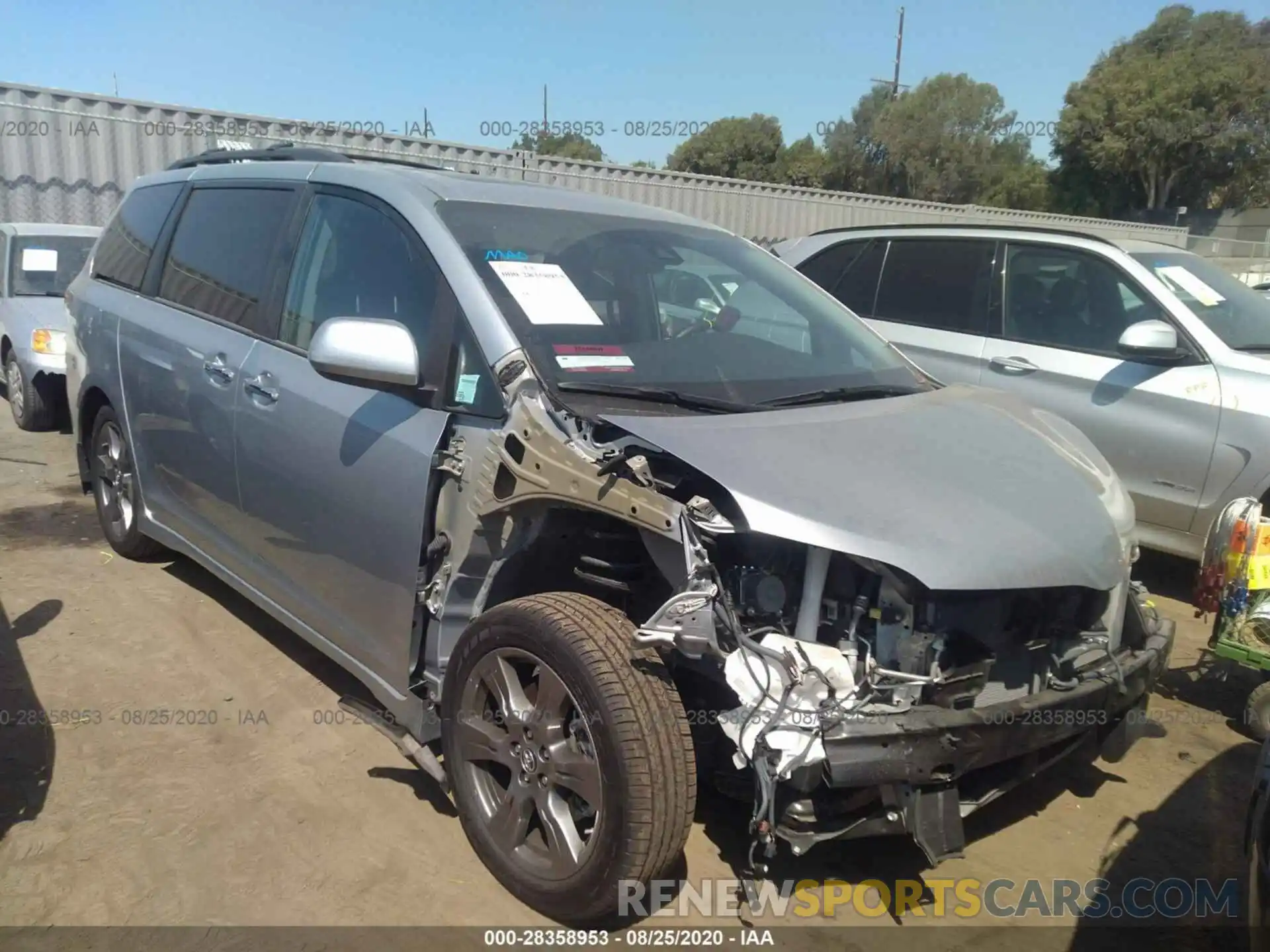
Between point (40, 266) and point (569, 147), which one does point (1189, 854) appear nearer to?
point (40, 266)

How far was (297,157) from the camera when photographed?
12.8 ft

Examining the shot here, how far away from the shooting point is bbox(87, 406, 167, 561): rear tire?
4.68 metres

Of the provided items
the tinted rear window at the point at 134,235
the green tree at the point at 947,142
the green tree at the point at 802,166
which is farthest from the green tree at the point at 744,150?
the tinted rear window at the point at 134,235

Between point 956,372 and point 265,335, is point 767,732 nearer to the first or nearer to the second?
point 265,335

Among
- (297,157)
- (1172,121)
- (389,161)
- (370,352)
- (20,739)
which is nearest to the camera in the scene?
(370,352)

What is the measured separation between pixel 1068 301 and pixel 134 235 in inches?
200

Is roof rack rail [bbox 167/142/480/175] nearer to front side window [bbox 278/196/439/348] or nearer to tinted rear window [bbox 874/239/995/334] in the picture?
front side window [bbox 278/196/439/348]

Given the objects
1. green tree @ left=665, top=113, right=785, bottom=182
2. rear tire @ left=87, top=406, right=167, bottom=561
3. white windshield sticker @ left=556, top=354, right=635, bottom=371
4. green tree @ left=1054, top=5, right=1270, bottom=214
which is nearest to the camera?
white windshield sticker @ left=556, top=354, right=635, bottom=371

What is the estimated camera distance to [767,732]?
7.05ft

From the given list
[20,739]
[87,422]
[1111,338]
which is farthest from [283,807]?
[1111,338]

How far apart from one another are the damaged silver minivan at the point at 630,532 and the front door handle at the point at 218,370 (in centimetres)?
2

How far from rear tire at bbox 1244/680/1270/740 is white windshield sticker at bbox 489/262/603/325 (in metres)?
2.85

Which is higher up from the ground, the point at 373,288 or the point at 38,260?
the point at 373,288

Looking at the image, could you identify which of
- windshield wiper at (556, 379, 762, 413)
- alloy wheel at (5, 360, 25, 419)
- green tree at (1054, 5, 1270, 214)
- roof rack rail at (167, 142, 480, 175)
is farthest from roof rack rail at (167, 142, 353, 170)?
green tree at (1054, 5, 1270, 214)
